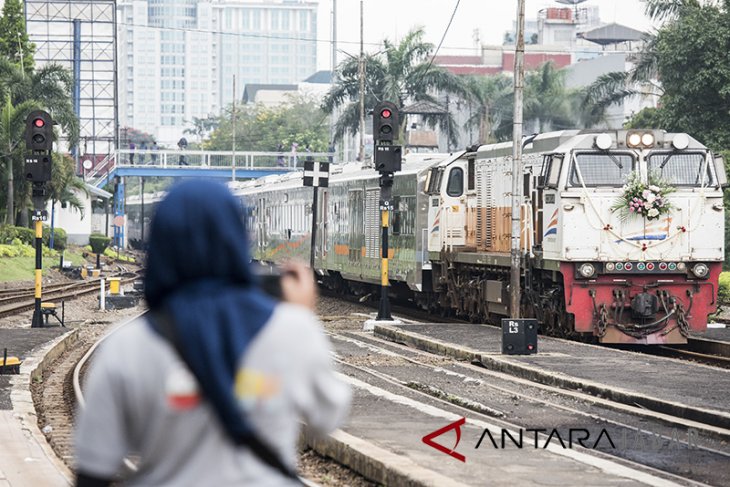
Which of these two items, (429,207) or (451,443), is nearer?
(451,443)

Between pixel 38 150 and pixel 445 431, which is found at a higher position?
pixel 38 150

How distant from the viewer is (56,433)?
45.1 feet

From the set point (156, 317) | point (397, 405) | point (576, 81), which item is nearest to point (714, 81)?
point (397, 405)

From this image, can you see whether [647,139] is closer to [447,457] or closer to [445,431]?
[445,431]

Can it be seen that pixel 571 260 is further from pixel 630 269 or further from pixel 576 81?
pixel 576 81

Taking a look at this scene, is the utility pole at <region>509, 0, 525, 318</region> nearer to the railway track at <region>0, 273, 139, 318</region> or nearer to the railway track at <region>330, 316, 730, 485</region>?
the railway track at <region>330, 316, 730, 485</region>

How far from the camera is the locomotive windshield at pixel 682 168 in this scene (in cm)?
2242

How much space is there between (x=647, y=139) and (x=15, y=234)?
41549 millimetres

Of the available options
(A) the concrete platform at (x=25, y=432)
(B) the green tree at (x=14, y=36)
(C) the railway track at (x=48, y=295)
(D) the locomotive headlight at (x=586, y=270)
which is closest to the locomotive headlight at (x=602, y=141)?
(D) the locomotive headlight at (x=586, y=270)

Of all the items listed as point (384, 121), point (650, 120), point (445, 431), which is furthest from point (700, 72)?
point (445, 431)

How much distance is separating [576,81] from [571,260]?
302 feet

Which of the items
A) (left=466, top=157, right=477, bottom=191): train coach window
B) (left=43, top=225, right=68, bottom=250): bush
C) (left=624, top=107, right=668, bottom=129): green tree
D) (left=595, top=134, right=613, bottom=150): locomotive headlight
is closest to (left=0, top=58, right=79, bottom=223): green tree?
(left=43, top=225, right=68, bottom=250): bush

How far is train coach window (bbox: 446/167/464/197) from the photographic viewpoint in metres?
28.0

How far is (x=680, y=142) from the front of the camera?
22.5 m
